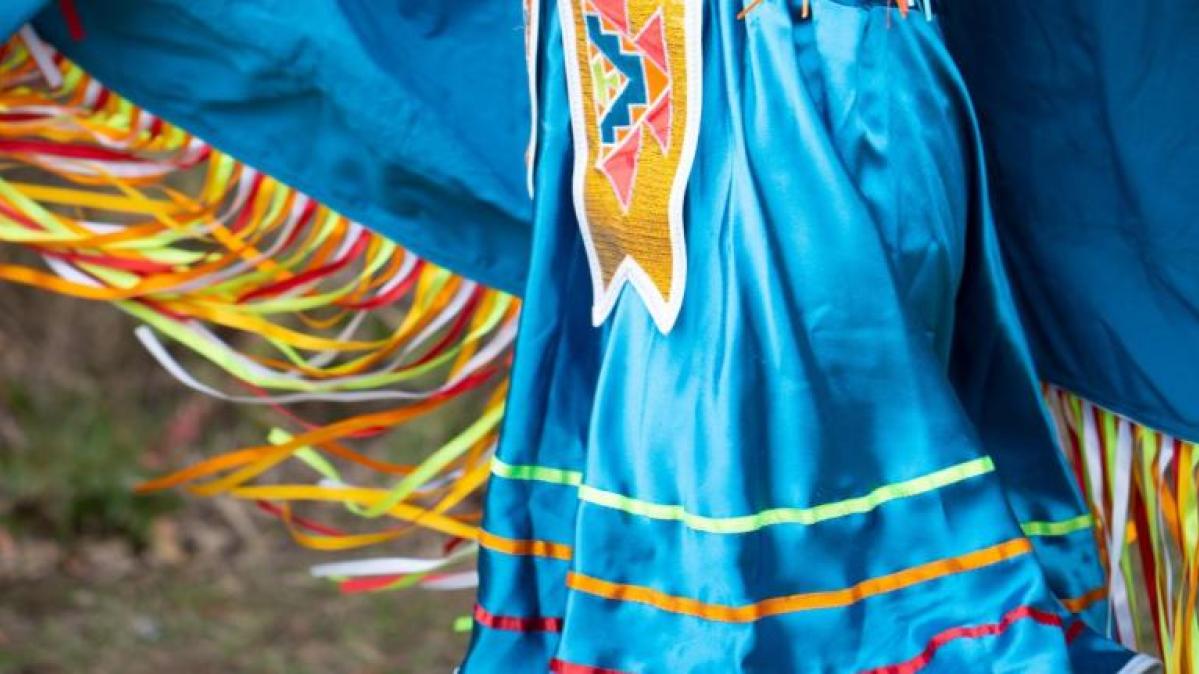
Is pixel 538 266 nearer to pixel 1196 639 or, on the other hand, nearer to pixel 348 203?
pixel 348 203

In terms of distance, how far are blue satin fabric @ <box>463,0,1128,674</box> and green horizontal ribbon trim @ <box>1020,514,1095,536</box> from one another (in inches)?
7.1

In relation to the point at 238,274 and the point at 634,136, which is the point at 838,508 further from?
the point at 238,274

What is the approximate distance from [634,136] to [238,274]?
539mm

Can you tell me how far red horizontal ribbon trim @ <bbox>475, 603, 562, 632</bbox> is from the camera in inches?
55.2

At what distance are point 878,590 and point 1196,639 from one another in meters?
0.39

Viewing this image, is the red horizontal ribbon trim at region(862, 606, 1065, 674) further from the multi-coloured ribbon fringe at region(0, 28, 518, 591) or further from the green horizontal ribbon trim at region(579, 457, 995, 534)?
the multi-coloured ribbon fringe at region(0, 28, 518, 591)

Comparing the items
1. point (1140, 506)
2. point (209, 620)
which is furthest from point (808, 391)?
point (209, 620)

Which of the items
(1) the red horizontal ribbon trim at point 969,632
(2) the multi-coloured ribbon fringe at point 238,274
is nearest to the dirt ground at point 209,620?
(2) the multi-coloured ribbon fringe at point 238,274

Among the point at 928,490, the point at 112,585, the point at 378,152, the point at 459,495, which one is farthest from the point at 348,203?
the point at 112,585

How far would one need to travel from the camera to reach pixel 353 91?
162 centimetres

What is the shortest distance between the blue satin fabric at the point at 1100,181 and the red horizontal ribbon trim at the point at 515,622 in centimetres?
49

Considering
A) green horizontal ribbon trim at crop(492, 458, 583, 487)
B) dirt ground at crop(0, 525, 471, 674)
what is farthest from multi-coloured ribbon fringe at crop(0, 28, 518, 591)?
dirt ground at crop(0, 525, 471, 674)

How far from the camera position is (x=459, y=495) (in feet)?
5.70

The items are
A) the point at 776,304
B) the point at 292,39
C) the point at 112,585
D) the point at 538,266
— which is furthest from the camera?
the point at 112,585
